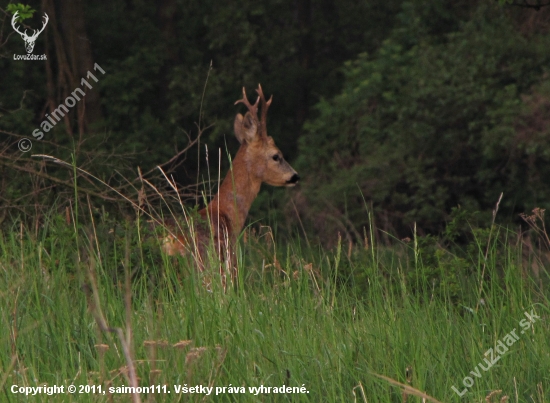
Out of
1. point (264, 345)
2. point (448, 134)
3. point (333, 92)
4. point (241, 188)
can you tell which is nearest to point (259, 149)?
point (241, 188)

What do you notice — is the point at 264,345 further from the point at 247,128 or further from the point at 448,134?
the point at 448,134

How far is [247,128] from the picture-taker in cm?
805

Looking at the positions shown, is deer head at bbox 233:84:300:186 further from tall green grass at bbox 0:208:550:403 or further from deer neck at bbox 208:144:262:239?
tall green grass at bbox 0:208:550:403

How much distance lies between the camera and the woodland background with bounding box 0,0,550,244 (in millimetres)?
11945

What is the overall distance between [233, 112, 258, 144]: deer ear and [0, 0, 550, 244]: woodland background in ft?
1.71

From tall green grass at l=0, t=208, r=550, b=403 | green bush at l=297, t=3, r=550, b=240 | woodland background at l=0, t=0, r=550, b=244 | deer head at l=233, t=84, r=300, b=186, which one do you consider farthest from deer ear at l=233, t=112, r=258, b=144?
tall green grass at l=0, t=208, r=550, b=403

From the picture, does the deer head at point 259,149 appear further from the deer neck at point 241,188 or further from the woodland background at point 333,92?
the woodland background at point 333,92

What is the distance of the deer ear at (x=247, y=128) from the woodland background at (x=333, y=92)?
52 centimetres

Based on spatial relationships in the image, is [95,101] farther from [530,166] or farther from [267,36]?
[530,166]

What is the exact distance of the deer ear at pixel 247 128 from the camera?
800cm

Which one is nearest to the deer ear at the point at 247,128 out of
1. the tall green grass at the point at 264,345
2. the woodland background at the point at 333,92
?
the woodland background at the point at 333,92

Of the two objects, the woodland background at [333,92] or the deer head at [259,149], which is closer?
the deer head at [259,149]

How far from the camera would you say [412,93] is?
42.3 feet

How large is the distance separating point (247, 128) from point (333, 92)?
11062 millimetres
